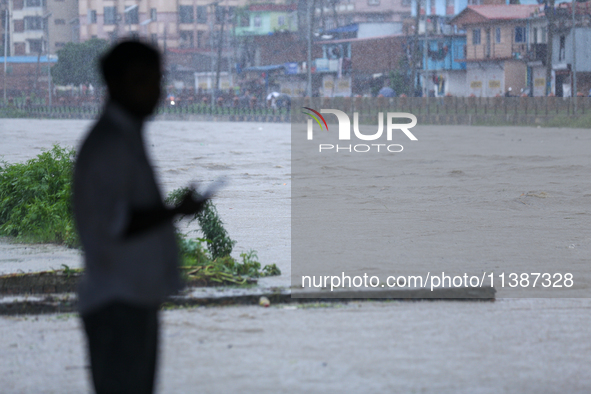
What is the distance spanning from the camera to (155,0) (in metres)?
103

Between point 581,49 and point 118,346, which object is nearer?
point 118,346

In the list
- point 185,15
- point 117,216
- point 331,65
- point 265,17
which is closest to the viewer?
point 117,216

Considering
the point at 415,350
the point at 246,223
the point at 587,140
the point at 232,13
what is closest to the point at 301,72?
the point at 232,13

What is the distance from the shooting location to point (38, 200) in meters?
9.45

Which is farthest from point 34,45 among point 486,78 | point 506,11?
point 506,11

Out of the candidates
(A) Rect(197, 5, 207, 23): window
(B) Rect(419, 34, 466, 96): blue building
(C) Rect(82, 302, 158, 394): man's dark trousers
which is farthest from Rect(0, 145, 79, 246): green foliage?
(A) Rect(197, 5, 207, 23): window

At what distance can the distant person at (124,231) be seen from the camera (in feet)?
8.70

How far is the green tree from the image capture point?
81812mm

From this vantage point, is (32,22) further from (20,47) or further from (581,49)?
(581,49)

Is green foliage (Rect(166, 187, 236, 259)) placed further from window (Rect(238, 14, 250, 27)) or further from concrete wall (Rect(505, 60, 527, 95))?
window (Rect(238, 14, 250, 27))

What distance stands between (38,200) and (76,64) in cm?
7592

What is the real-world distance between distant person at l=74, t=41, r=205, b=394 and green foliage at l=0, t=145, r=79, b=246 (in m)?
6.28

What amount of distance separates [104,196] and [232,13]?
10217cm

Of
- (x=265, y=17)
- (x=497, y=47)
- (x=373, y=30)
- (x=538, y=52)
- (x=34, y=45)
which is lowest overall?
(x=538, y=52)
